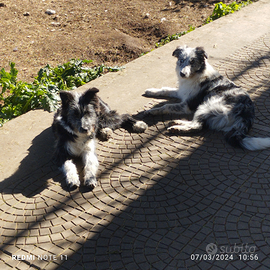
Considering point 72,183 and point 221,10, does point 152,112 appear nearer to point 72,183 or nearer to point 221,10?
point 72,183

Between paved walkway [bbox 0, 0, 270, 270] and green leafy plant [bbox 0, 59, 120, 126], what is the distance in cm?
38

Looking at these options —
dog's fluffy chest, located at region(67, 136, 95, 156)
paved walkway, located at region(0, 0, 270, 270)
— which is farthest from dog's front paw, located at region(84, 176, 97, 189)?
dog's fluffy chest, located at region(67, 136, 95, 156)

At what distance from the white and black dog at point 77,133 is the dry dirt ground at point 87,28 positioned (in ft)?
11.8

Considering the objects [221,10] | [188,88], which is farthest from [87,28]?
[188,88]

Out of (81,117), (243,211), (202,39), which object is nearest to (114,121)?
(81,117)

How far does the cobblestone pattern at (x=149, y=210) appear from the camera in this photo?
11.7ft

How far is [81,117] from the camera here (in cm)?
474

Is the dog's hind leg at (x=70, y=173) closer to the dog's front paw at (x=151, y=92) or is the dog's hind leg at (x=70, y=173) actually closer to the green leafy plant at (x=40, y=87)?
the green leafy plant at (x=40, y=87)

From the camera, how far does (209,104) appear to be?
5.82 meters

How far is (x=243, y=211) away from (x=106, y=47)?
6.57 meters

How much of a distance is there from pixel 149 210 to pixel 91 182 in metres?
0.97

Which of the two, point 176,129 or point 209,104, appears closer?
point 176,129

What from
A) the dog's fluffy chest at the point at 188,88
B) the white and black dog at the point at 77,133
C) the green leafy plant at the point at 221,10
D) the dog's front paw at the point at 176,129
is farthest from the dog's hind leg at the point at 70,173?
the green leafy plant at the point at 221,10

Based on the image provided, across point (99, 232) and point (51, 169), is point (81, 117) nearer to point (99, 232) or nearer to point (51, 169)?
point (51, 169)
